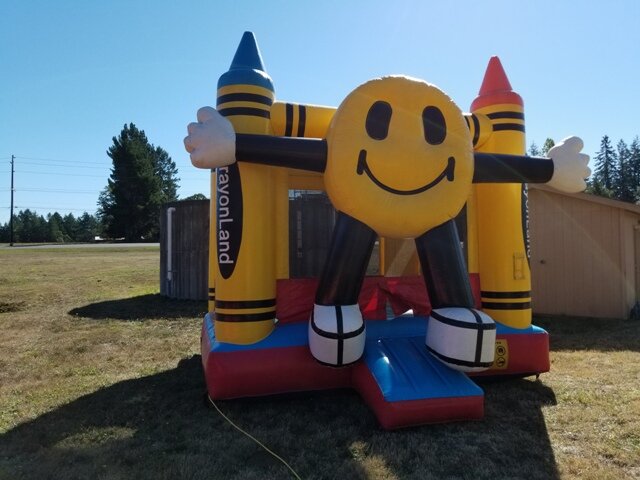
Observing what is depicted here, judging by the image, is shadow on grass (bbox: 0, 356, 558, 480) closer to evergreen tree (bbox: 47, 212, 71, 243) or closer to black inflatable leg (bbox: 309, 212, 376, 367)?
black inflatable leg (bbox: 309, 212, 376, 367)

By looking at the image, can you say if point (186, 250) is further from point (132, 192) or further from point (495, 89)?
point (132, 192)

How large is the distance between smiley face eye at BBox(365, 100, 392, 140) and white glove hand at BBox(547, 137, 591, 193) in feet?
5.54

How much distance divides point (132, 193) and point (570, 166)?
146 ft

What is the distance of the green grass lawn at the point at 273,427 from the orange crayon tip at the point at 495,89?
Result: 2637 mm

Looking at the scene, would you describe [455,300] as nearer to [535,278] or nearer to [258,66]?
[258,66]

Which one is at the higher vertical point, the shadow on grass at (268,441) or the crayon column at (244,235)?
the crayon column at (244,235)

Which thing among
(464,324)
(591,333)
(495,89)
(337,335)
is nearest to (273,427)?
(337,335)

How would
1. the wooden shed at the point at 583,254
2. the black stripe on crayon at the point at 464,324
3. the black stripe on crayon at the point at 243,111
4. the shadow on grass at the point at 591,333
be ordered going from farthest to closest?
the wooden shed at the point at 583,254 → the shadow on grass at the point at 591,333 → the black stripe on crayon at the point at 243,111 → the black stripe on crayon at the point at 464,324

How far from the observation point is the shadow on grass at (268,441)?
296 cm

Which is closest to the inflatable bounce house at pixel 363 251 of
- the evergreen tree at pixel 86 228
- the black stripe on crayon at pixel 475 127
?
the black stripe on crayon at pixel 475 127

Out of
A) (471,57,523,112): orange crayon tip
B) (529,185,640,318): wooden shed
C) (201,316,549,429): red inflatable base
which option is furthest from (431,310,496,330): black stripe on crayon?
(529,185,640,318): wooden shed

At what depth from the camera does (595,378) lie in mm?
4738

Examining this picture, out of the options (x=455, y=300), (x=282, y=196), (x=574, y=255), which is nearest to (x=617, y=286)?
(x=574, y=255)

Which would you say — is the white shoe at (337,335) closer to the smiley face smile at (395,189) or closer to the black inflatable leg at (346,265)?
the black inflatable leg at (346,265)
